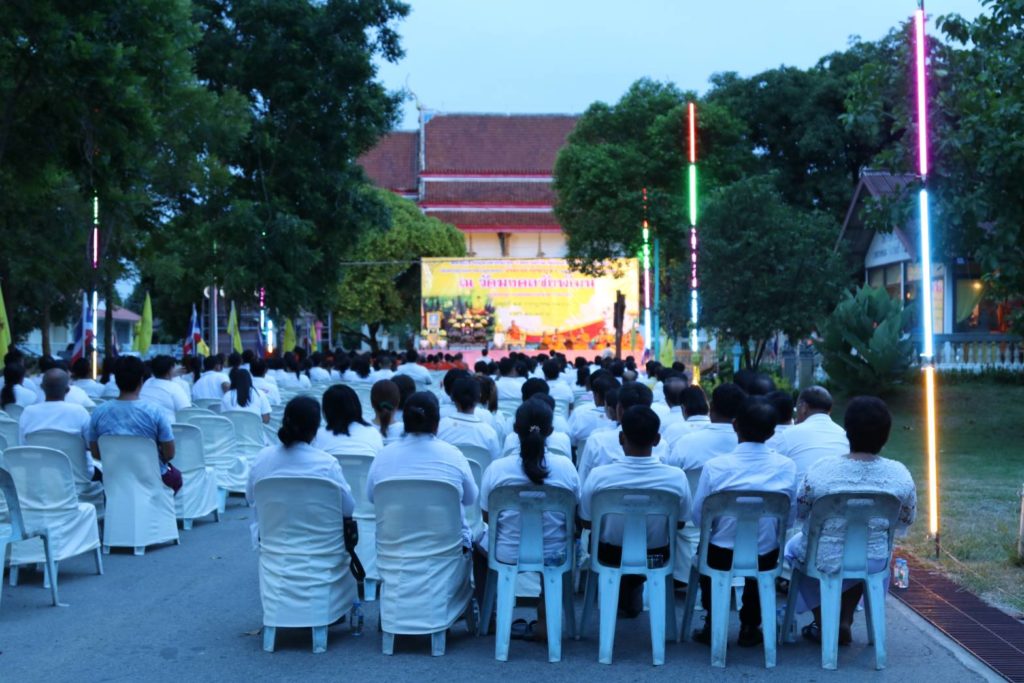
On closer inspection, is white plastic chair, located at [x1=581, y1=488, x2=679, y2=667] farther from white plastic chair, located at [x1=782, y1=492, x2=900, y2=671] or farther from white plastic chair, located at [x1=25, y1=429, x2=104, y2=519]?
white plastic chair, located at [x1=25, y1=429, x2=104, y2=519]

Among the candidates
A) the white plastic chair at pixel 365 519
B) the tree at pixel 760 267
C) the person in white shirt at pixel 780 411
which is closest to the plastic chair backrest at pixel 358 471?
the white plastic chair at pixel 365 519

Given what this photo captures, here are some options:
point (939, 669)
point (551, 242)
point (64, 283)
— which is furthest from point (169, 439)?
point (551, 242)

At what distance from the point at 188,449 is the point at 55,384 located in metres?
1.66

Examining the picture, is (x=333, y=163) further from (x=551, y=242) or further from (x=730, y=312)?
(x=551, y=242)

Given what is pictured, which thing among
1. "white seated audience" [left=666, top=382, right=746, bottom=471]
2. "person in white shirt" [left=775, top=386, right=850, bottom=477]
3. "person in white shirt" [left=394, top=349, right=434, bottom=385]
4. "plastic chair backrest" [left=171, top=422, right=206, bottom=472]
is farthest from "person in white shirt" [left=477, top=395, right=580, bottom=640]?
"person in white shirt" [left=394, top=349, right=434, bottom=385]

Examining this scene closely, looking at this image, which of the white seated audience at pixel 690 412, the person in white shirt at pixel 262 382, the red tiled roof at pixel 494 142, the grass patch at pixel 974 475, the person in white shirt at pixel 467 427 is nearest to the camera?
the person in white shirt at pixel 467 427

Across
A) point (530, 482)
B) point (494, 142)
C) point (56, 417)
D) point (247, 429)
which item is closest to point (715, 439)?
point (530, 482)

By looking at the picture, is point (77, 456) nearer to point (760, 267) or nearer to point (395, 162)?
point (760, 267)

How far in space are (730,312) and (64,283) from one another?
15610 millimetres

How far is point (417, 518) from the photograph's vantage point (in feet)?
22.3

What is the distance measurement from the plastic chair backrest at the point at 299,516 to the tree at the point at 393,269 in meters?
47.0

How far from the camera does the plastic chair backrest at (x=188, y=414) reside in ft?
42.0

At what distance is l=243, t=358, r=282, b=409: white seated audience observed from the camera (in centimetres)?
1540

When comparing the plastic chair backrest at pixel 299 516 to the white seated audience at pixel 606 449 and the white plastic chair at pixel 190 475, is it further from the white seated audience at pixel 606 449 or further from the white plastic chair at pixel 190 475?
the white plastic chair at pixel 190 475
